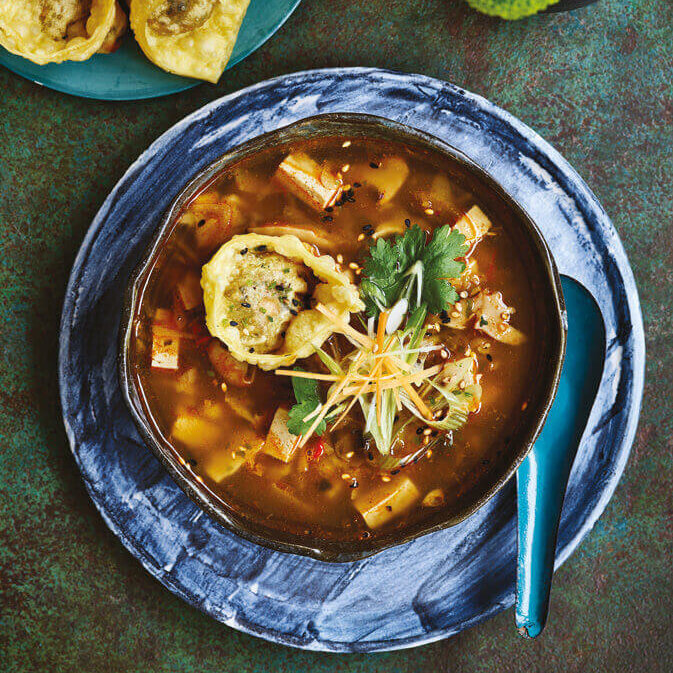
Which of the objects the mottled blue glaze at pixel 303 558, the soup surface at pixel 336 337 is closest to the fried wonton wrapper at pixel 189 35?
the mottled blue glaze at pixel 303 558

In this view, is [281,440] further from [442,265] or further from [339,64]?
[339,64]

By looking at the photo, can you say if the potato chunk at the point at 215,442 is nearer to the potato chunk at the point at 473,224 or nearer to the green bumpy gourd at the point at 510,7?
the potato chunk at the point at 473,224

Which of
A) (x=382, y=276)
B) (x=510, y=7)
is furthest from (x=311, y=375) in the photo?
(x=510, y=7)

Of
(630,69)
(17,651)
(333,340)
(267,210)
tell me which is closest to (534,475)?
(333,340)

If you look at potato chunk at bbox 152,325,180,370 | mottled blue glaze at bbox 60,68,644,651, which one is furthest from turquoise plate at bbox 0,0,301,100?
potato chunk at bbox 152,325,180,370

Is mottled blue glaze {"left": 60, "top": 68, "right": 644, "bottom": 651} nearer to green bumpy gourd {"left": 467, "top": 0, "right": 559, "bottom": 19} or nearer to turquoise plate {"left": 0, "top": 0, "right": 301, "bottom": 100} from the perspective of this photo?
turquoise plate {"left": 0, "top": 0, "right": 301, "bottom": 100}
